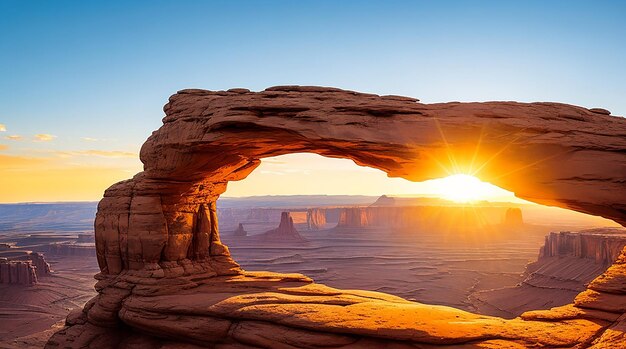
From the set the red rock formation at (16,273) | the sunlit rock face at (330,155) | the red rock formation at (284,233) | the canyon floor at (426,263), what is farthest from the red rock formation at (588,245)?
the red rock formation at (16,273)

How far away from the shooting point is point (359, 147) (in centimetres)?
1284

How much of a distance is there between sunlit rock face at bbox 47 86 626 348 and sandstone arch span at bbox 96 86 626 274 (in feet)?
0.13

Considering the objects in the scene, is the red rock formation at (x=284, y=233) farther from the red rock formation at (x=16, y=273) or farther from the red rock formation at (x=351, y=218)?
the red rock formation at (x=16, y=273)

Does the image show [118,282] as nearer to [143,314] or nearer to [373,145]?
[143,314]

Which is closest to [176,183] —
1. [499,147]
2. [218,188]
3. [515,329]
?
[218,188]

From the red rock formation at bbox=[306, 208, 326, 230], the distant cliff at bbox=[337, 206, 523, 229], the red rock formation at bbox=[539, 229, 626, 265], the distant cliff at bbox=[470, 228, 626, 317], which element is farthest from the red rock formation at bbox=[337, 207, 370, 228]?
the distant cliff at bbox=[470, 228, 626, 317]

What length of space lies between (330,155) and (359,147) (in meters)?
2.93

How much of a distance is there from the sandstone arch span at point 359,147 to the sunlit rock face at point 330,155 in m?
0.04

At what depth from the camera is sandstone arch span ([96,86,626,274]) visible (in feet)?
38.0

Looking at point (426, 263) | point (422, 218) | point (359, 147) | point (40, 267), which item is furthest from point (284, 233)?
point (359, 147)

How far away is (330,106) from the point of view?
1291cm

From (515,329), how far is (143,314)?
11.1 m

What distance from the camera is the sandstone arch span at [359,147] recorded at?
1158 centimetres

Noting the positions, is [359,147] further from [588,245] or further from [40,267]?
[40,267]
